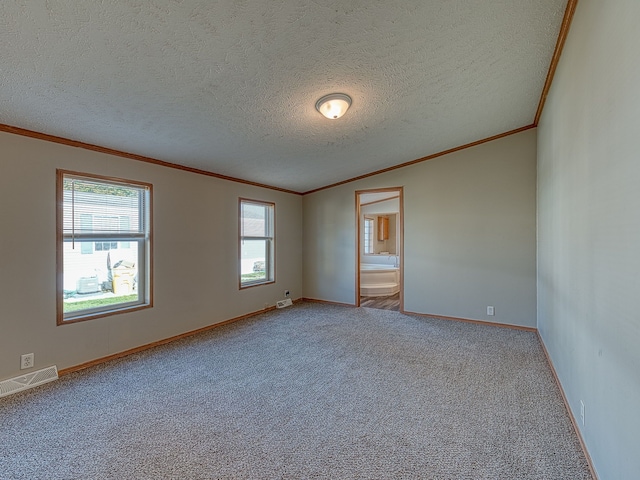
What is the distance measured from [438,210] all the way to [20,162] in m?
4.93

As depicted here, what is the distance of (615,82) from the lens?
4.63 feet

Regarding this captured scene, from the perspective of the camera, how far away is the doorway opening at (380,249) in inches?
222

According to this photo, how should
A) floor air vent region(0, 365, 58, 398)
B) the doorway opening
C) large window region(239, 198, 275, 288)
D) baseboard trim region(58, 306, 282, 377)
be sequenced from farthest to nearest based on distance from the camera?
→ the doorway opening < large window region(239, 198, 275, 288) < baseboard trim region(58, 306, 282, 377) < floor air vent region(0, 365, 58, 398)

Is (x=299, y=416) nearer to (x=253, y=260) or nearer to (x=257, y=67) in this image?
(x=257, y=67)

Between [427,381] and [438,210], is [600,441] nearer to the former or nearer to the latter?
[427,381]

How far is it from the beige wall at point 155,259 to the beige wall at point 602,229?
3973mm

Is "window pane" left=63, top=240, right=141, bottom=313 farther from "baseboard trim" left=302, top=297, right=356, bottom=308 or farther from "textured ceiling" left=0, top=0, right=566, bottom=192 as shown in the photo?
"baseboard trim" left=302, top=297, right=356, bottom=308

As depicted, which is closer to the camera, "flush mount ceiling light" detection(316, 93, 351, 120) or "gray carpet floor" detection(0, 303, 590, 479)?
"gray carpet floor" detection(0, 303, 590, 479)

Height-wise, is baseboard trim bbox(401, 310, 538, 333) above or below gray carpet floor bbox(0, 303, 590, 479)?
above

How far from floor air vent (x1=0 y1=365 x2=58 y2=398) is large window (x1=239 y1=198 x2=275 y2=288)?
2507mm

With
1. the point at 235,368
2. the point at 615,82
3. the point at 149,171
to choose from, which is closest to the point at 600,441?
the point at 615,82

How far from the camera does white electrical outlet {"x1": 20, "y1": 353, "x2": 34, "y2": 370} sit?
2.66m

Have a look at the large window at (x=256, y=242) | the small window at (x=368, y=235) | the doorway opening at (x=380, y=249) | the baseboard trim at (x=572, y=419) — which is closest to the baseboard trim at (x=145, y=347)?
the large window at (x=256, y=242)

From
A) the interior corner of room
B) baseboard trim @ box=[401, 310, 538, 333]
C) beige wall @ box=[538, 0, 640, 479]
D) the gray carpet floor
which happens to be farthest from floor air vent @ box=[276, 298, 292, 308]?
beige wall @ box=[538, 0, 640, 479]
